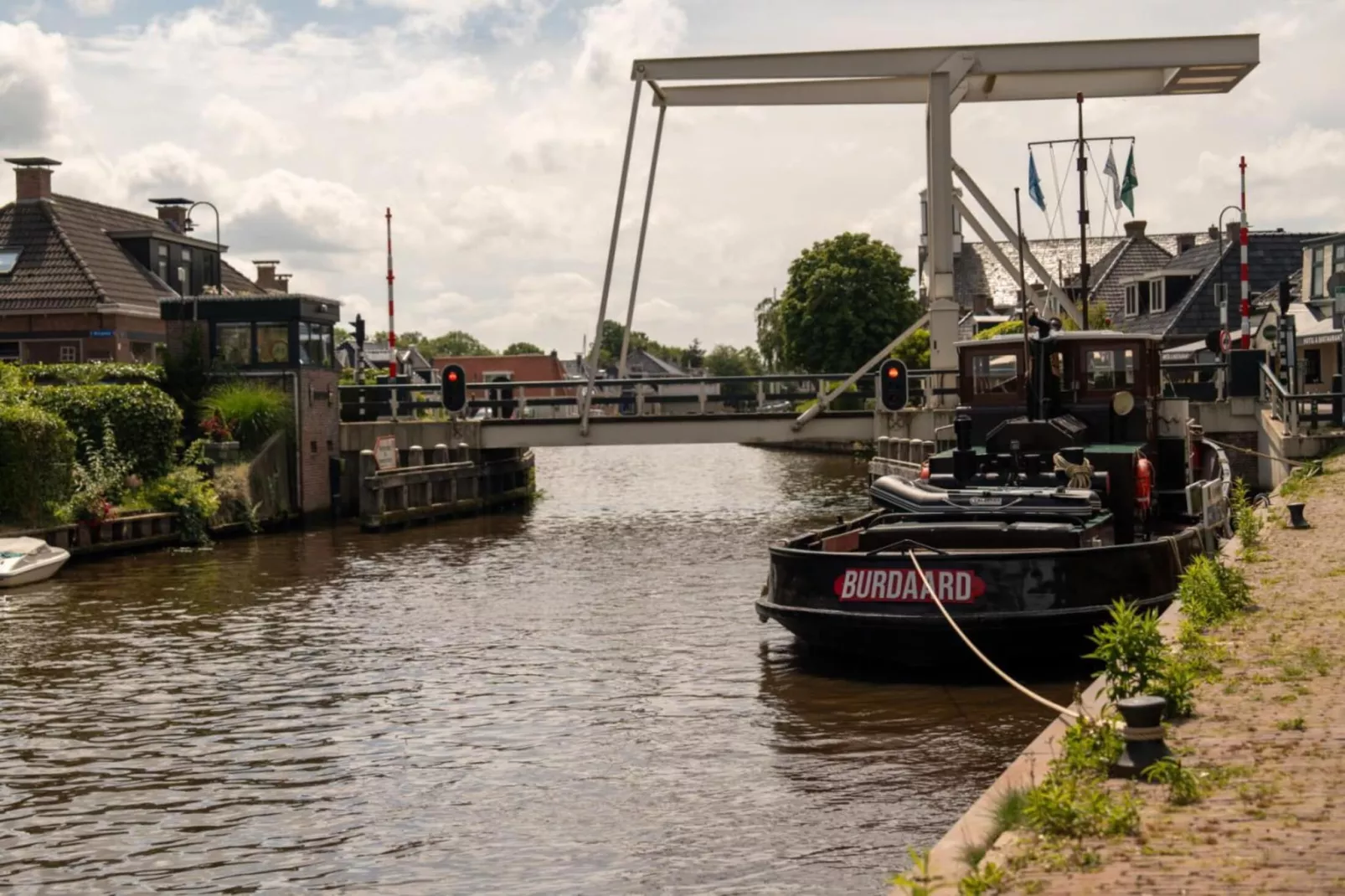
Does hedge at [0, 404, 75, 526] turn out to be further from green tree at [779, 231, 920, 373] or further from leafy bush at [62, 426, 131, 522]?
green tree at [779, 231, 920, 373]

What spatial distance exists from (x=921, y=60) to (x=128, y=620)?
15.3 meters

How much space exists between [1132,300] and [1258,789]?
51.9m

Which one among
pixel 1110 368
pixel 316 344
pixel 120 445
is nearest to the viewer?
pixel 1110 368

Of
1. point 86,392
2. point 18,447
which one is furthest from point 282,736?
point 86,392

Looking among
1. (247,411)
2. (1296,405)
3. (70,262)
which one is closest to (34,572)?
(247,411)

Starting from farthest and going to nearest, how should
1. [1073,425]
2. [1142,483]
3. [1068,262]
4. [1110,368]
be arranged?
[1068,262]
[1110,368]
[1073,425]
[1142,483]

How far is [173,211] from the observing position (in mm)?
48875

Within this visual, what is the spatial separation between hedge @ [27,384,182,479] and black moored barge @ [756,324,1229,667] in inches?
571

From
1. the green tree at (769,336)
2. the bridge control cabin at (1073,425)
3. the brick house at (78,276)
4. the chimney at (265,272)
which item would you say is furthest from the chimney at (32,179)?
the green tree at (769,336)

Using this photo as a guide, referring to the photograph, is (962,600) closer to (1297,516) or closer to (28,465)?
(1297,516)

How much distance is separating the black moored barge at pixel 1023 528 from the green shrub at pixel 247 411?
15500 mm

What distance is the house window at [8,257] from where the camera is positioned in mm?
39469

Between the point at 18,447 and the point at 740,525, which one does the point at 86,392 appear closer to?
the point at 18,447

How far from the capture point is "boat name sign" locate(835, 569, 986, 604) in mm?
11992
